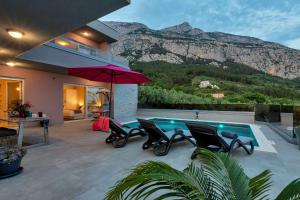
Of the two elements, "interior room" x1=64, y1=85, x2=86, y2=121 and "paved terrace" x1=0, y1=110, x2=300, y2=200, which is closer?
"paved terrace" x1=0, y1=110, x2=300, y2=200

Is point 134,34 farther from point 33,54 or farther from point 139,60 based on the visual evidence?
point 33,54

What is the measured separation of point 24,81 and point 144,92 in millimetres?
10037

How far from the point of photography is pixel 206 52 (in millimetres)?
44656

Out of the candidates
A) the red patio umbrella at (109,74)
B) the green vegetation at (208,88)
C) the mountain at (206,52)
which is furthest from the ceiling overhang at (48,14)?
the mountain at (206,52)

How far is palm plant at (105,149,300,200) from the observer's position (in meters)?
1.43

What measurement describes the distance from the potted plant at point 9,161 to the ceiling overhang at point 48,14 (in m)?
2.45

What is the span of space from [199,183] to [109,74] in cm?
749

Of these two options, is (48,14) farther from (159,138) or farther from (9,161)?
(159,138)

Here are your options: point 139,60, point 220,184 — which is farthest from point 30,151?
point 139,60

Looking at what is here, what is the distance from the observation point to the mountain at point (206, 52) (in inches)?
1620

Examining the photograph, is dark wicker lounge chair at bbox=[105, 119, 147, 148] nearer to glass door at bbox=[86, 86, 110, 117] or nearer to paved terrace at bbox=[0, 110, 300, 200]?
paved terrace at bbox=[0, 110, 300, 200]

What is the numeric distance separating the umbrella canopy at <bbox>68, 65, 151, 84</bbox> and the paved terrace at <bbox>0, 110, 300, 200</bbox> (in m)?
2.69

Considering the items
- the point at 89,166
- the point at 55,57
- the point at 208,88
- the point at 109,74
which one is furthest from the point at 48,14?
the point at 208,88

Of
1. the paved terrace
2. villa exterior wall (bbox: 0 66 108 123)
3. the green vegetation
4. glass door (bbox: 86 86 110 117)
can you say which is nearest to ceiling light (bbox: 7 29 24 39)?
the paved terrace
